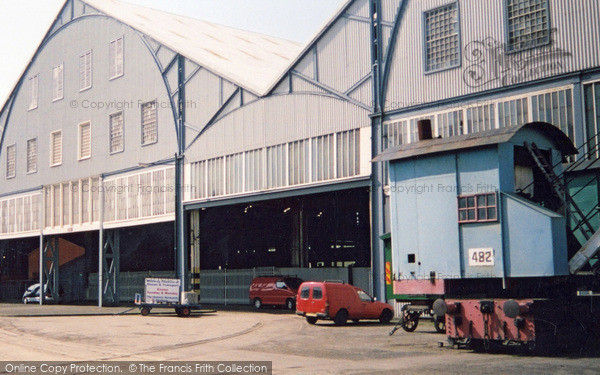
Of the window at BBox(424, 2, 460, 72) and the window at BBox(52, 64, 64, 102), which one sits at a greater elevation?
the window at BBox(52, 64, 64, 102)

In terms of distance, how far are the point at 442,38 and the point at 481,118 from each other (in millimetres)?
3767

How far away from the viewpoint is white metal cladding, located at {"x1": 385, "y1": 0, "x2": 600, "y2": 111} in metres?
23.2

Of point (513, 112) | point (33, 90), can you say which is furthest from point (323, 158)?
point (33, 90)

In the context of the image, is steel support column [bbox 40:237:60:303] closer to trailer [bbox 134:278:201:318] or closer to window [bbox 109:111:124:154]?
window [bbox 109:111:124:154]

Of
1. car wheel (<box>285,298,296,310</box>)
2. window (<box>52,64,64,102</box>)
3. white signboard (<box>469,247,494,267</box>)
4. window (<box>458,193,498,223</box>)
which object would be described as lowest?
car wheel (<box>285,298,296,310</box>)

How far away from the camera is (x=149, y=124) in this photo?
135 ft

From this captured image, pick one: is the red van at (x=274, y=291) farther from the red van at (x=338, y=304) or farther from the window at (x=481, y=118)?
the window at (x=481, y=118)

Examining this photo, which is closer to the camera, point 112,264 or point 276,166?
point 276,166

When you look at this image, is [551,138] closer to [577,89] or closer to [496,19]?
[577,89]

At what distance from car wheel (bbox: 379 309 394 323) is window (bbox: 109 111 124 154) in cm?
2171

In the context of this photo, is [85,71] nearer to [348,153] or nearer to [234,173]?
[234,173]

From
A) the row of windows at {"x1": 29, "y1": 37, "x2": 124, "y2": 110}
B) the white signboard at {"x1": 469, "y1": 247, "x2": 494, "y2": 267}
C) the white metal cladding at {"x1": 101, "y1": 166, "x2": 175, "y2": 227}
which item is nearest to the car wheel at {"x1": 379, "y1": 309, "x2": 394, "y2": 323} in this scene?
the white signboard at {"x1": 469, "y1": 247, "x2": 494, "y2": 267}

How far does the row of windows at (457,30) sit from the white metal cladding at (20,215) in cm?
3206

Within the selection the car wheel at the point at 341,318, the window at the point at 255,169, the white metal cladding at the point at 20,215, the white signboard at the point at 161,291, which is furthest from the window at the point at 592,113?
the white metal cladding at the point at 20,215
